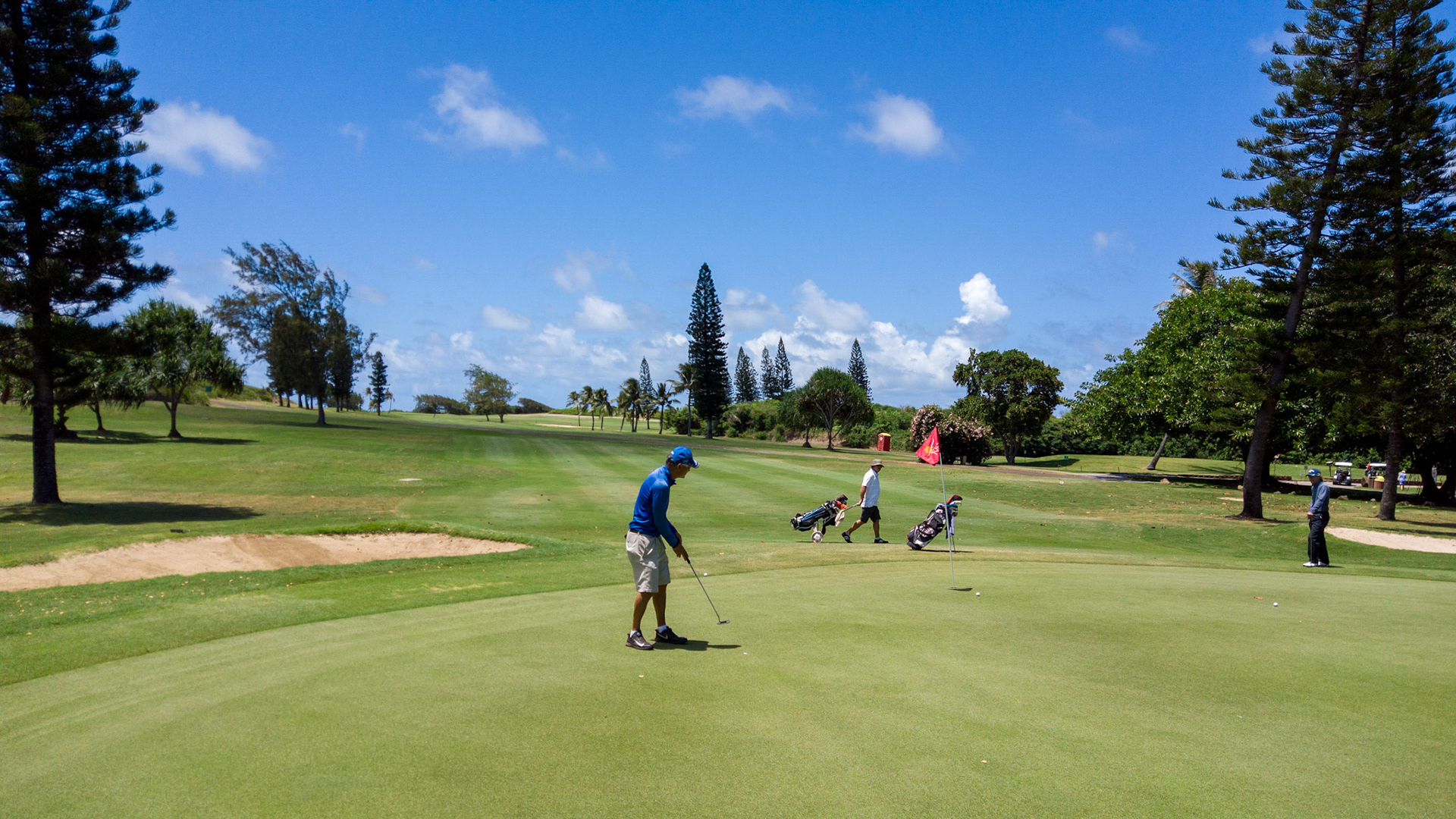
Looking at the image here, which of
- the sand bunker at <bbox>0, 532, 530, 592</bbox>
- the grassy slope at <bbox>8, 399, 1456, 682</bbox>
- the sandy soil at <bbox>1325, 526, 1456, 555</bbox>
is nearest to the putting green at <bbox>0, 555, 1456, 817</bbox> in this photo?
the grassy slope at <bbox>8, 399, 1456, 682</bbox>

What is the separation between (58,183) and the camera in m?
22.0

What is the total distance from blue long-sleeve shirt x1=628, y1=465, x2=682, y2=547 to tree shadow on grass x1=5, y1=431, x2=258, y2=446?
43.5 metres

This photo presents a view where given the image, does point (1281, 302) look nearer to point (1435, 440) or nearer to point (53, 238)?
point (1435, 440)

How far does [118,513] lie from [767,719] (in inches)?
922

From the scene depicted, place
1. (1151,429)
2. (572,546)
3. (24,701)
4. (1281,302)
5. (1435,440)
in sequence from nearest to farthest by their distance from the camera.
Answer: (24,701) → (572,546) → (1281,302) → (1435,440) → (1151,429)

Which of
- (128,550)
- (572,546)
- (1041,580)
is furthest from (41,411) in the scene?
(1041,580)

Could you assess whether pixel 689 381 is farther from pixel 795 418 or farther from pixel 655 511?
pixel 655 511

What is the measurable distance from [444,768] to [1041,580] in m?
10.2

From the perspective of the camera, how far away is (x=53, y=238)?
22344 millimetres

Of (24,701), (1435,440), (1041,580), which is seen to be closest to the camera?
(24,701)

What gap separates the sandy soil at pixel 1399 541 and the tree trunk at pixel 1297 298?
4387mm

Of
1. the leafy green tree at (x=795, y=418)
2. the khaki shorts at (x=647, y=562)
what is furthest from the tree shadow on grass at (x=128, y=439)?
the leafy green tree at (x=795, y=418)

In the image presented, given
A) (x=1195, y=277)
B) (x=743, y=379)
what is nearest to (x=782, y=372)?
(x=743, y=379)

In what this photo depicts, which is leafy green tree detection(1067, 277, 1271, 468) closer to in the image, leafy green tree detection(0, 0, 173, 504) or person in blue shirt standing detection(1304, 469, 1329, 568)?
person in blue shirt standing detection(1304, 469, 1329, 568)
